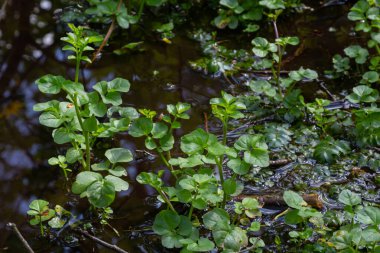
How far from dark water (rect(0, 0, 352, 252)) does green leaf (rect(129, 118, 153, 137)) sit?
37 cm

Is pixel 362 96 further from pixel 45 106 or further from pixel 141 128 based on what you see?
pixel 45 106

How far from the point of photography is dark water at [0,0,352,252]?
91.4 inches

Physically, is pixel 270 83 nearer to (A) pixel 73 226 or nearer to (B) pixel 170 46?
(B) pixel 170 46

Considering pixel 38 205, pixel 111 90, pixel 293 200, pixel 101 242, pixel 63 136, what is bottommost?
pixel 101 242

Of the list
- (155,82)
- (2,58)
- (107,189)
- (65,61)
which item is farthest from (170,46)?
(107,189)

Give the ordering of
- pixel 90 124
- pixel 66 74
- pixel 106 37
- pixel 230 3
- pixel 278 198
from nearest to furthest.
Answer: pixel 90 124, pixel 278 198, pixel 66 74, pixel 106 37, pixel 230 3

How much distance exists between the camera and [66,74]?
10.3ft

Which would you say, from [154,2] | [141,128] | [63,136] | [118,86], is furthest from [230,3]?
[63,136]

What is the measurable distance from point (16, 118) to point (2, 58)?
58 centimetres

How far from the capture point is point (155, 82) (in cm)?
309

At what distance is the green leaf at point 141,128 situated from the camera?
2146mm

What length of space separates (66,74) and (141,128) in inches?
44.6

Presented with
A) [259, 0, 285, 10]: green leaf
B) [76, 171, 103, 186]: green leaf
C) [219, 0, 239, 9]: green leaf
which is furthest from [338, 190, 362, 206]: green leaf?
[219, 0, 239, 9]: green leaf

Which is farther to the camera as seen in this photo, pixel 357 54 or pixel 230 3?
pixel 230 3
